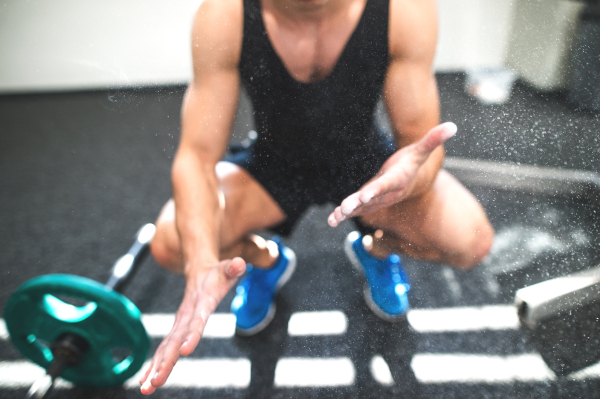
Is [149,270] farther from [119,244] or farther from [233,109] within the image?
[233,109]

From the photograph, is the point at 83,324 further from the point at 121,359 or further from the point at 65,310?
the point at 121,359

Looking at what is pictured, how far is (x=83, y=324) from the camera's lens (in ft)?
2.15

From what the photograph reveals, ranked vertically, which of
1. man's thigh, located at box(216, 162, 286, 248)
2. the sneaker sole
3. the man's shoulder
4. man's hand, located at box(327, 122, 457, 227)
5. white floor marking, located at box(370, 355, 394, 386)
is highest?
the man's shoulder

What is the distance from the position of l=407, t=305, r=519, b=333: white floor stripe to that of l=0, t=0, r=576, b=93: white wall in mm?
329

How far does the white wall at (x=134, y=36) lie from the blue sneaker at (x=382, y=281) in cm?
26

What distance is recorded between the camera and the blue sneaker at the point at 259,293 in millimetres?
734

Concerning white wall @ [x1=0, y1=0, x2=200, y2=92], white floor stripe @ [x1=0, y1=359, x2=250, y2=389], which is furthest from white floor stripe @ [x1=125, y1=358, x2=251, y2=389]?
white wall @ [x1=0, y1=0, x2=200, y2=92]

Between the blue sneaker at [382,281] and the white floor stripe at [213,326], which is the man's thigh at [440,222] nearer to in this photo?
the blue sneaker at [382,281]

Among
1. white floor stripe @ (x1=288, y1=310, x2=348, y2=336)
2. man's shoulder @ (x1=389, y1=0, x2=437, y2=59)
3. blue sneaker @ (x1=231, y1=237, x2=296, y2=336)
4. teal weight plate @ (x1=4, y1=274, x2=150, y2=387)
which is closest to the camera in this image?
man's shoulder @ (x1=389, y1=0, x2=437, y2=59)

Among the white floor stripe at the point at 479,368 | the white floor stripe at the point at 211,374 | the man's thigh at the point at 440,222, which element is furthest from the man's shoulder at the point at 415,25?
the white floor stripe at the point at 211,374

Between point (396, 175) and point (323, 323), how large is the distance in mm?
235

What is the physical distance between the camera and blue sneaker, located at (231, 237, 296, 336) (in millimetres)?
734

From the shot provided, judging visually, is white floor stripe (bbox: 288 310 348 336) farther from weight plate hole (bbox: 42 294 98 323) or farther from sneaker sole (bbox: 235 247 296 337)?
weight plate hole (bbox: 42 294 98 323)

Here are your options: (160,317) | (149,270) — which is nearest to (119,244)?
(149,270)
